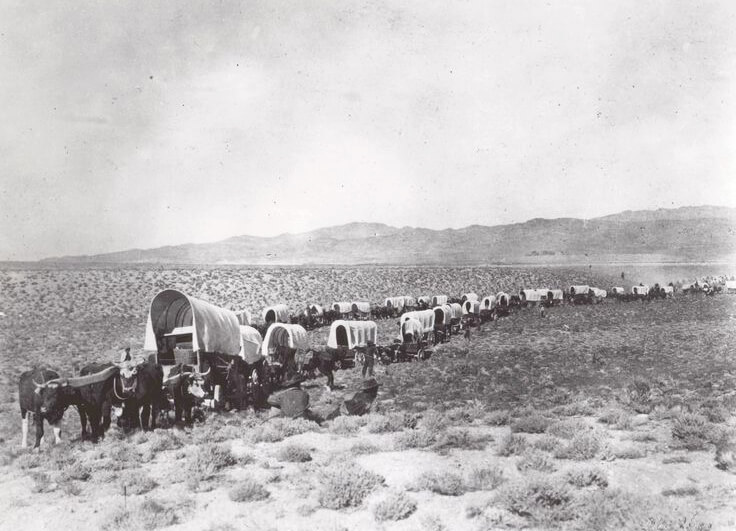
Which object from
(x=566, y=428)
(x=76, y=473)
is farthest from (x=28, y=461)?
(x=566, y=428)

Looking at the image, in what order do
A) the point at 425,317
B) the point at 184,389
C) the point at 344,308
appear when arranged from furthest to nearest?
the point at 344,308 < the point at 425,317 < the point at 184,389

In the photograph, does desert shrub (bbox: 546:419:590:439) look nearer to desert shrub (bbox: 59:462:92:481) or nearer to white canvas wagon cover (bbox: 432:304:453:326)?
desert shrub (bbox: 59:462:92:481)

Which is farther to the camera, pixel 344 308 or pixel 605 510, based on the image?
pixel 344 308

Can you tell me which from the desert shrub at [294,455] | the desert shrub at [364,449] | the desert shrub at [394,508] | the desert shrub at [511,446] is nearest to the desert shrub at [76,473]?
the desert shrub at [294,455]

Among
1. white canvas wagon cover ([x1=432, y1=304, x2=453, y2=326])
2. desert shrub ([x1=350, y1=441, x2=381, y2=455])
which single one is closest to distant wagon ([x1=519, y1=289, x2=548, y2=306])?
white canvas wagon cover ([x1=432, y1=304, x2=453, y2=326])

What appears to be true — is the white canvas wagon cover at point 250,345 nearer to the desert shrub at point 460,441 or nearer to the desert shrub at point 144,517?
the desert shrub at point 460,441

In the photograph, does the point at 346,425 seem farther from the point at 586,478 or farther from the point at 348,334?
the point at 348,334

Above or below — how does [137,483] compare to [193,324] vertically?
below
